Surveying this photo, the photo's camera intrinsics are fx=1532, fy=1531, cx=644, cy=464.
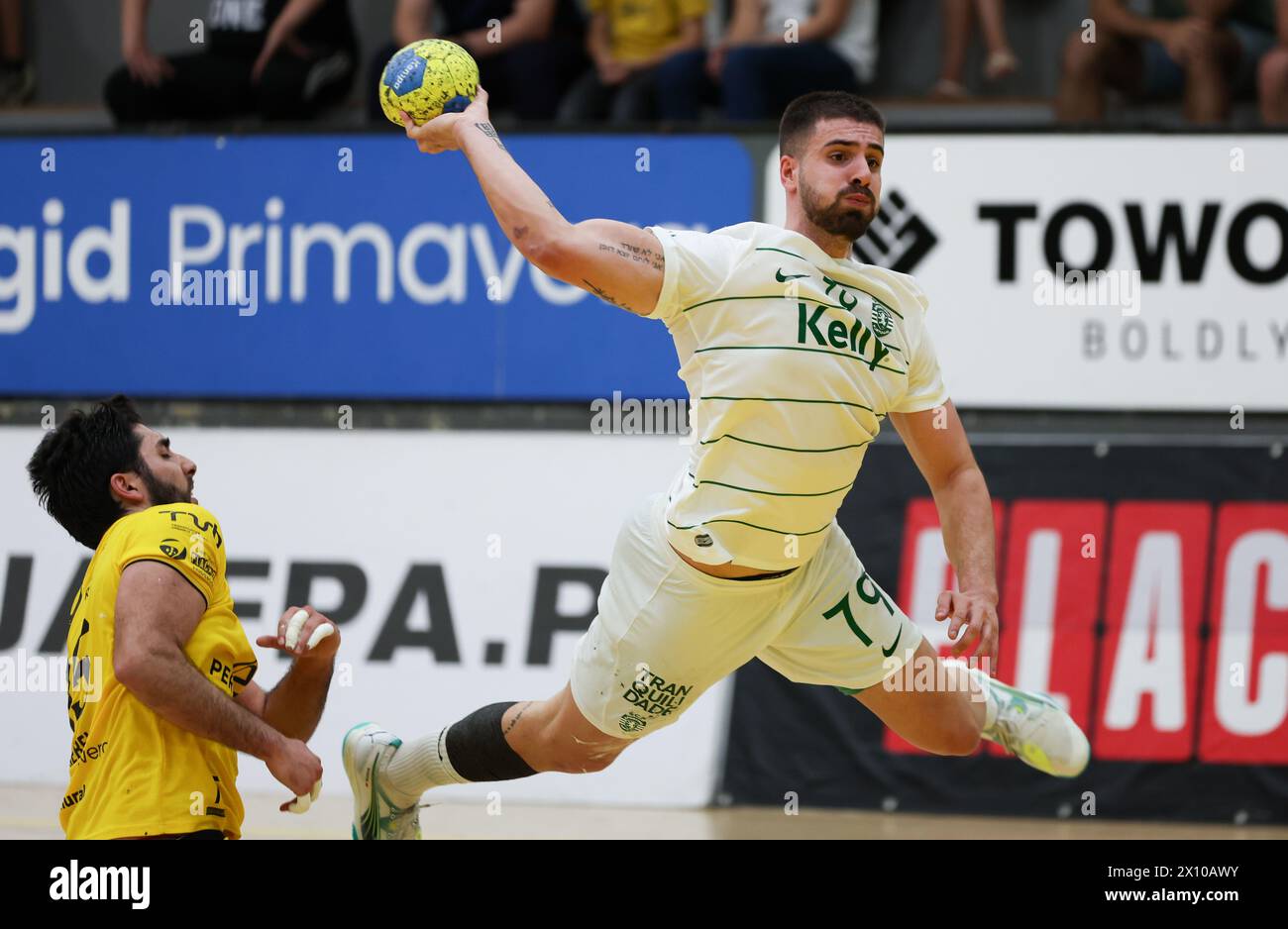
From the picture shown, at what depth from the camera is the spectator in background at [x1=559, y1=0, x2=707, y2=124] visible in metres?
9.27

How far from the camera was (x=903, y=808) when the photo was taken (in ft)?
25.8

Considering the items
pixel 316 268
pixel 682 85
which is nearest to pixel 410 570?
pixel 316 268

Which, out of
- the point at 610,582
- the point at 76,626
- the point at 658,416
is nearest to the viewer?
→ the point at 76,626

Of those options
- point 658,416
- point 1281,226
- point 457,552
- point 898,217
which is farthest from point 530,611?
point 1281,226

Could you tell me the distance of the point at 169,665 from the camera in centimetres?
389

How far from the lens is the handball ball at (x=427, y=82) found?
4.09 m

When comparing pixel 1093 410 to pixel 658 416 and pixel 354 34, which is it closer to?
pixel 658 416

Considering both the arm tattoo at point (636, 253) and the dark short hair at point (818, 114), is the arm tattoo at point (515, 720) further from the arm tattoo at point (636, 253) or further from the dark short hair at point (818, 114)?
the dark short hair at point (818, 114)

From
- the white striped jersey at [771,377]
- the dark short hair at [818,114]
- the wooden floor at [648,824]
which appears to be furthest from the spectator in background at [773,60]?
the white striped jersey at [771,377]

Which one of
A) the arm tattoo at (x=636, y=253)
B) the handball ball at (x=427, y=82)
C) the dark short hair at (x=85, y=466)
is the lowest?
the dark short hair at (x=85, y=466)

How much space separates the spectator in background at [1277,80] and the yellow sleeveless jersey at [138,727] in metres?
6.87

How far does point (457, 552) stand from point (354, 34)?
3.71 metres

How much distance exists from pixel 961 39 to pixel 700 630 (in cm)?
624

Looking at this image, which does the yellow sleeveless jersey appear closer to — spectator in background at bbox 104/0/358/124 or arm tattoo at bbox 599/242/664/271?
arm tattoo at bbox 599/242/664/271
